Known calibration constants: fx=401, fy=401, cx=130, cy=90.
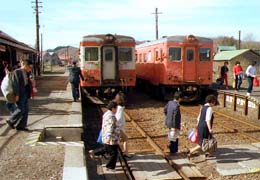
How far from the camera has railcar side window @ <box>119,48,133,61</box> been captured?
17219 millimetres

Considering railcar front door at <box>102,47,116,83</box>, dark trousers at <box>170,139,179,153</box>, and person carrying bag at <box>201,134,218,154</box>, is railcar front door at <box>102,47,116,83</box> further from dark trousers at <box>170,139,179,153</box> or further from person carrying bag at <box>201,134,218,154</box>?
person carrying bag at <box>201,134,218,154</box>

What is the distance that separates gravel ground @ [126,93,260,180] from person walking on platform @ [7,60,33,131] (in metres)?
3.43

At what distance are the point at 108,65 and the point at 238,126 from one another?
258 inches

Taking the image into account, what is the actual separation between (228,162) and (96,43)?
9853mm

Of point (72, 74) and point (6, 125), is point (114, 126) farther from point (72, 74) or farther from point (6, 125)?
point (72, 74)

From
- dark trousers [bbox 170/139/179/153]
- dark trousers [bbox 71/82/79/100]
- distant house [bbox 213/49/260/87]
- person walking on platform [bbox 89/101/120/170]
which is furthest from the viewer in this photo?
distant house [bbox 213/49/260/87]

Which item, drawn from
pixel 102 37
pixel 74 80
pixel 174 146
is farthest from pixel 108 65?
pixel 174 146

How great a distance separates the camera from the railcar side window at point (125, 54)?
678 inches

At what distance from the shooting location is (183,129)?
12.1m

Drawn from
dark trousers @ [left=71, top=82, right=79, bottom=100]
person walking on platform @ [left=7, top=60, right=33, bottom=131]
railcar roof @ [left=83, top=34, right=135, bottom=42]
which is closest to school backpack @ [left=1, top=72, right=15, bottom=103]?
person walking on platform @ [left=7, top=60, right=33, bottom=131]

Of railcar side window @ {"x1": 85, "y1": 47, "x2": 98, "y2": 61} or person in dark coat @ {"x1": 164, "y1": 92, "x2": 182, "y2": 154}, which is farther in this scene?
railcar side window @ {"x1": 85, "y1": 47, "x2": 98, "y2": 61}

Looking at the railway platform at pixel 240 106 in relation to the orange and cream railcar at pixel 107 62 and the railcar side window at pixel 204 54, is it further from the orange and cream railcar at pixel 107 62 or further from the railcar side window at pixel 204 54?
the orange and cream railcar at pixel 107 62

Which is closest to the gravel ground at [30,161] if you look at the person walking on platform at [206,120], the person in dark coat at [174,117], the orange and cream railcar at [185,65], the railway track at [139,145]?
the railway track at [139,145]

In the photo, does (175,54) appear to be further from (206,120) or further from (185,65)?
(206,120)
